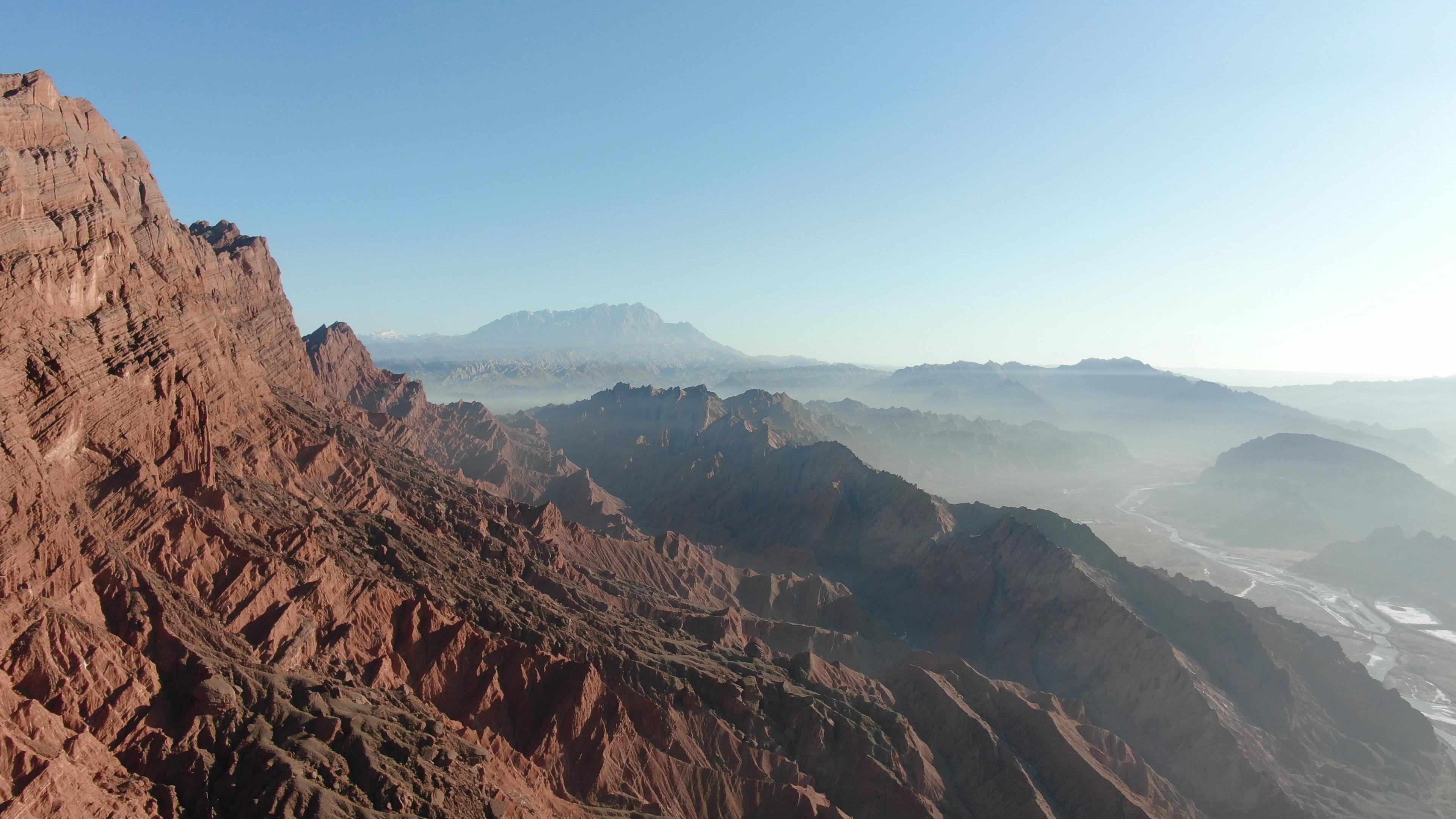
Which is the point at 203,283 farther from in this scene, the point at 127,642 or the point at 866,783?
the point at 866,783

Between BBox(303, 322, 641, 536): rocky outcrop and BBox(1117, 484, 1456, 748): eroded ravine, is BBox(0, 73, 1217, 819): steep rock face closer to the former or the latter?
BBox(303, 322, 641, 536): rocky outcrop

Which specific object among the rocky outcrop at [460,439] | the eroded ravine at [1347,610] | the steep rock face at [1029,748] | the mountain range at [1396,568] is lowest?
the eroded ravine at [1347,610]

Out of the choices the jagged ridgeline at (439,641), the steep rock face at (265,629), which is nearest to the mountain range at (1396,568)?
the jagged ridgeline at (439,641)

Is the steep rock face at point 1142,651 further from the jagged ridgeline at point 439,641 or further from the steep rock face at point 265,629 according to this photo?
the steep rock face at point 265,629

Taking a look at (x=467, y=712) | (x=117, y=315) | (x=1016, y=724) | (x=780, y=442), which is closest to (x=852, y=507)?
(x=780, y=442)

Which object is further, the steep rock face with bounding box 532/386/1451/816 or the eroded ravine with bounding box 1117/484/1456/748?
the eroded ravine with bounding box 1117/484/1456/748

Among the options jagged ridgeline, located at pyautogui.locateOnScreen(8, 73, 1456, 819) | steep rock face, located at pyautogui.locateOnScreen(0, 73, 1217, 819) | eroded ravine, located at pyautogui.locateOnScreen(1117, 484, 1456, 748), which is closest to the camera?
steep rock face, located at pyautogui.locateOnScreen(0, 73, 1217, 819)

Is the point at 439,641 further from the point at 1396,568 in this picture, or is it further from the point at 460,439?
the point at 1396,568

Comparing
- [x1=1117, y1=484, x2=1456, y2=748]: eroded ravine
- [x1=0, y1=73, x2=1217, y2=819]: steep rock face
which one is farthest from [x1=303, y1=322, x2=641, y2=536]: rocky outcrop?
[x1=1117, y1=484, x2=1456, y2=748]: eroded ravine
